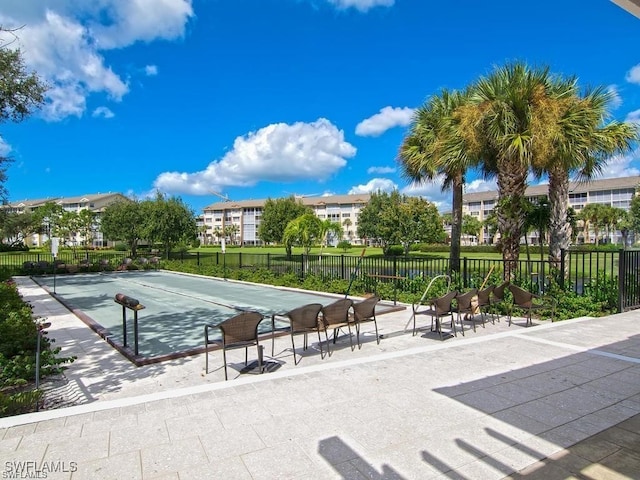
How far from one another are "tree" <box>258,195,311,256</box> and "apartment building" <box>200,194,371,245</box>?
202 ft

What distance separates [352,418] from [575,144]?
28.0ft

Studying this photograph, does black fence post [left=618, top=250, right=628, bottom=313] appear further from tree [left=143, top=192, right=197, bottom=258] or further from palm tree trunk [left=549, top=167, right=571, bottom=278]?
tree [left=143, top=192, right=197, bottom=258]

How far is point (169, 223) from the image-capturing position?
29891mm

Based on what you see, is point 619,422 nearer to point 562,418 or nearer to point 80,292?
point 562,418

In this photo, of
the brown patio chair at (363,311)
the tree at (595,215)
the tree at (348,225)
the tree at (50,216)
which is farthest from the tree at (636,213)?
the tree at (50,216)

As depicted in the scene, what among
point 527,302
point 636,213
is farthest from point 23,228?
point 636,213

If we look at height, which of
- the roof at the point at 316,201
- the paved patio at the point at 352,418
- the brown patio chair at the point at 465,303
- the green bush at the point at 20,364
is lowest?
the paved patio at the point at 352,418

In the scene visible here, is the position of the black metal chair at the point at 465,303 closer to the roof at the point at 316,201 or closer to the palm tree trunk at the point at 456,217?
the palm tree trunk at the point at 456,217

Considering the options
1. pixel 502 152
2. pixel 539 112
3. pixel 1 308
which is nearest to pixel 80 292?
pixel 1 308

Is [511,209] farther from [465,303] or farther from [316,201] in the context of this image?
[316,201]

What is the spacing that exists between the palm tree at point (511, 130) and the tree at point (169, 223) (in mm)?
23720

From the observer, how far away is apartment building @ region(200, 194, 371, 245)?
110231 mm

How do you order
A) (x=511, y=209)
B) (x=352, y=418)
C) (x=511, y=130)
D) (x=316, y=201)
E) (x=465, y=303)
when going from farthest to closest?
(x=316, y=201) → (x=511, y=209) → (x=511, y=130) → (x=465, y=303) → (x=352, y=418)

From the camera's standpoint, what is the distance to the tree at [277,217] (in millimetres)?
40375
